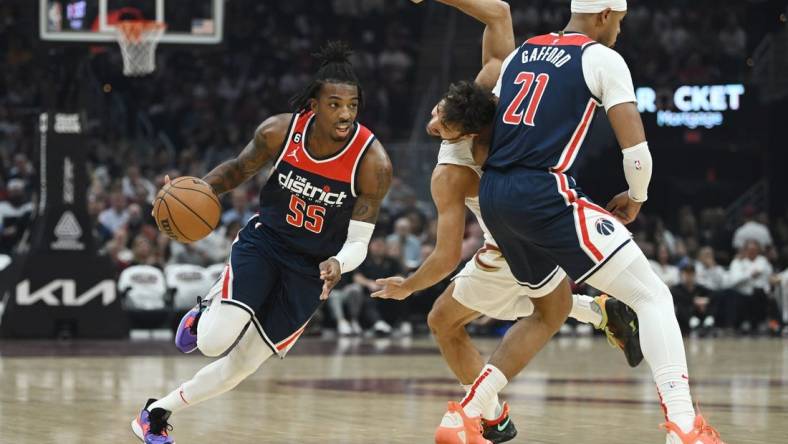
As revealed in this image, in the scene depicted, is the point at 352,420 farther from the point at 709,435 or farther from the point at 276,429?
the point at 709,435

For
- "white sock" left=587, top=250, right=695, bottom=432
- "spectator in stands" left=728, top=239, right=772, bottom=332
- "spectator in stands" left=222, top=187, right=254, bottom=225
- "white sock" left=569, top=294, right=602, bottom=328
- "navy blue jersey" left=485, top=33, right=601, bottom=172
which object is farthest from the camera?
"spectator in stands" left=728, top=239, right=772, bottom=332

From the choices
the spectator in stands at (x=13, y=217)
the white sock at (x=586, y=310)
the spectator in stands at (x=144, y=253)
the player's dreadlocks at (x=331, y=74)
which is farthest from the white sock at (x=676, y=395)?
the spectator in stands at (x=13, y=217)

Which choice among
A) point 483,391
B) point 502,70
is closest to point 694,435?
point 483,391

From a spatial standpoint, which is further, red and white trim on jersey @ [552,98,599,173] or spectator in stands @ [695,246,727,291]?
spectator in stands @ [695,246,727,291]

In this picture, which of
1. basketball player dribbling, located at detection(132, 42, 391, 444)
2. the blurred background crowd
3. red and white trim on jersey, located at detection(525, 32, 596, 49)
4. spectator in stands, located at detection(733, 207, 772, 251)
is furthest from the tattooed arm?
spectator in stands, located at detection(733, 207, 772, 251)

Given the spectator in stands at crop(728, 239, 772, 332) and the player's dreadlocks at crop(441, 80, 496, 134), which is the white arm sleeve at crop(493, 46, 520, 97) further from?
the spectator in stands at crop(728, 239, 772, 332)

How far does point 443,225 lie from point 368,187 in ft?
2.08

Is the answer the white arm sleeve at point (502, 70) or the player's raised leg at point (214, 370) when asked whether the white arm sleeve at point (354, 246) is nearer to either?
the player's raised leg at point (214, 370)

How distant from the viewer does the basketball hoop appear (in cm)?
1386

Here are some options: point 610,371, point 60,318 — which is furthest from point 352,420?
point 60,318

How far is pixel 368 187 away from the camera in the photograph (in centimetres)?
649

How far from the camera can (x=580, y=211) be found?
219 inches

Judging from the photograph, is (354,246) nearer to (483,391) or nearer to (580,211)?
(483,391)

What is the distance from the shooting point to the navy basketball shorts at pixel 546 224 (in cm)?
549
